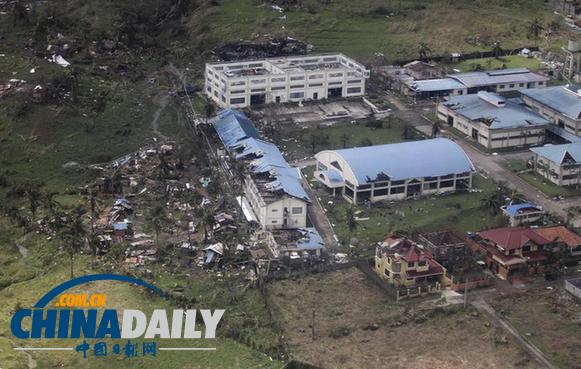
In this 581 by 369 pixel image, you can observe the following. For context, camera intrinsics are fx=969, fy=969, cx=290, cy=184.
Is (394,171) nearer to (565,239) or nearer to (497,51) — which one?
(565,239)

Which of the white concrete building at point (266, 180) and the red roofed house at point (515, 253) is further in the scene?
the white concrete building at point (266, 180)

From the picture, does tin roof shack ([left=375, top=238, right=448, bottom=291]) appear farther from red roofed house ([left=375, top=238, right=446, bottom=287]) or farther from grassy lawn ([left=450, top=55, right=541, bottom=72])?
grassy lawn ([left=450, top=55, right=541, bottom=72])

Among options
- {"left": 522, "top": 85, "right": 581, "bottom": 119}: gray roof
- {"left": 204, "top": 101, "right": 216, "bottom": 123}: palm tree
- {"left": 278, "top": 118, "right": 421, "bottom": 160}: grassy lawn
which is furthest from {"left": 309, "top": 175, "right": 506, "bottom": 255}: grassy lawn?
{"left": 204, "top": 101, "right": 216, "bottom": 123}: palm tree

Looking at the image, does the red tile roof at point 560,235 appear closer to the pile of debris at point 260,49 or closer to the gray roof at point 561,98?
the gray roof at point 561,98

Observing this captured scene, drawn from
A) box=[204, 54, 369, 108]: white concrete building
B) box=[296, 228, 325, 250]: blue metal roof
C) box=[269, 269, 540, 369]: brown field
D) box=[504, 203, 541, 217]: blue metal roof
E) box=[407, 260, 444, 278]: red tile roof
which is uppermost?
box=[204, 54, 369, 108]: white concrete building

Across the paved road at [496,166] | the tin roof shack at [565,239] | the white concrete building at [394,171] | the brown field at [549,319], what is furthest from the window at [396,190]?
the brown field at [549,319]

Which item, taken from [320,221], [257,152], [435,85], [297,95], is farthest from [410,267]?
[435,85]
